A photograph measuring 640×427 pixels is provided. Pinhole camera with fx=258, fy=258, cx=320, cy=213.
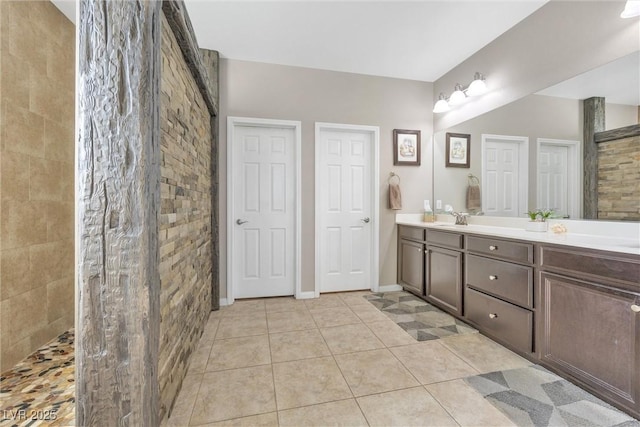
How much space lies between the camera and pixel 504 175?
2496mm

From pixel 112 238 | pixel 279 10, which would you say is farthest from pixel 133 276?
pixel 279 10

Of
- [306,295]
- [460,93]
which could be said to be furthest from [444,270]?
[460,93]

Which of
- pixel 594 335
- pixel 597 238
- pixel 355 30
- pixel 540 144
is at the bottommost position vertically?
pixel 594 335

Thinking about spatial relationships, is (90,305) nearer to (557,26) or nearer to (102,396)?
(102,396)

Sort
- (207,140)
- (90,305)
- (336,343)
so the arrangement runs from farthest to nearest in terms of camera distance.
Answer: (207,140) → (336,343) → (90,305)

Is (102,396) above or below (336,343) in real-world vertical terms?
above

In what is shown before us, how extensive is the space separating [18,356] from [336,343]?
2.17 metres

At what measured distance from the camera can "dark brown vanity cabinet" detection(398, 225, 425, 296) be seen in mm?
2883

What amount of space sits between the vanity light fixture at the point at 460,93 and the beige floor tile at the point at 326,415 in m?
2.97

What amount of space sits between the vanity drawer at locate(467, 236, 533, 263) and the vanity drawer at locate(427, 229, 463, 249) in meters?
0.12

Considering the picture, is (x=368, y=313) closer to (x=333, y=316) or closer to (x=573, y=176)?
(x=333, y=316)

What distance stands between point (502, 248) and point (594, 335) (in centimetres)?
68

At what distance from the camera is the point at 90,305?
90 centimetres

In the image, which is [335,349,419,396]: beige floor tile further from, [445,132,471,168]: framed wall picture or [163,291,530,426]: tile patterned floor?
[445,132,471,168]: framed wall picture
